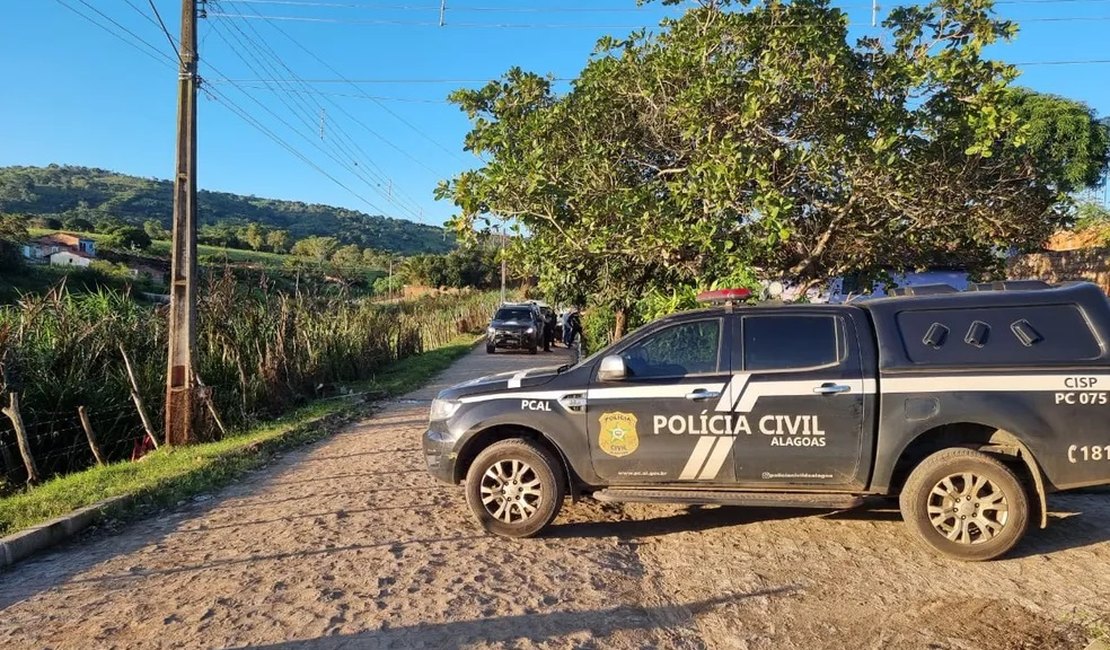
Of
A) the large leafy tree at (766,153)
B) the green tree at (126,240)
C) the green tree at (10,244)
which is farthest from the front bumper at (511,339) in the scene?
the green tree at (126,240)

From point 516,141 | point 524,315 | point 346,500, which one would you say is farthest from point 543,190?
point 524,315

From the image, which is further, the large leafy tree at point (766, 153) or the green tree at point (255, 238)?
the green tree at point (255, 238)

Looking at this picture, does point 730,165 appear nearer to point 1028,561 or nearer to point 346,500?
point 1028,561

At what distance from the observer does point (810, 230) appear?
10430 millimetres

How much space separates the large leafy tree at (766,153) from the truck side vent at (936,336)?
2782 mm

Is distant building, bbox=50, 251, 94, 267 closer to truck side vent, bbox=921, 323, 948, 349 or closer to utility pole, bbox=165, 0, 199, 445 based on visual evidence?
utility pole, bbox=165, 0, 199, 445

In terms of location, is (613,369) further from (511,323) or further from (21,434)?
(511,323)

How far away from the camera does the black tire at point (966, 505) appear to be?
16.7 ft

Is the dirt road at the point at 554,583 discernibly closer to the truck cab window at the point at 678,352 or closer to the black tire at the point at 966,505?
the black tire at the point at 966,505

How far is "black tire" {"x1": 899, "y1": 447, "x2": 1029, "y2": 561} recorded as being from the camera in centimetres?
509

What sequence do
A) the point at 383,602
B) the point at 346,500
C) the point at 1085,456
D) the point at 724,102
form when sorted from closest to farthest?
1. the point at 383,602
2. the point at 1085,456
3. the point at 346,500
4. the point at 724,102

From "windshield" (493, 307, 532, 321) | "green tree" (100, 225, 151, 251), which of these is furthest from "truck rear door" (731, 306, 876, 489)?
"green tree" (100, 225, 151, 251)

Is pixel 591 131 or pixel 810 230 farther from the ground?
pixel 591 131

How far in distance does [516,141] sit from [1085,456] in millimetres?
7731
